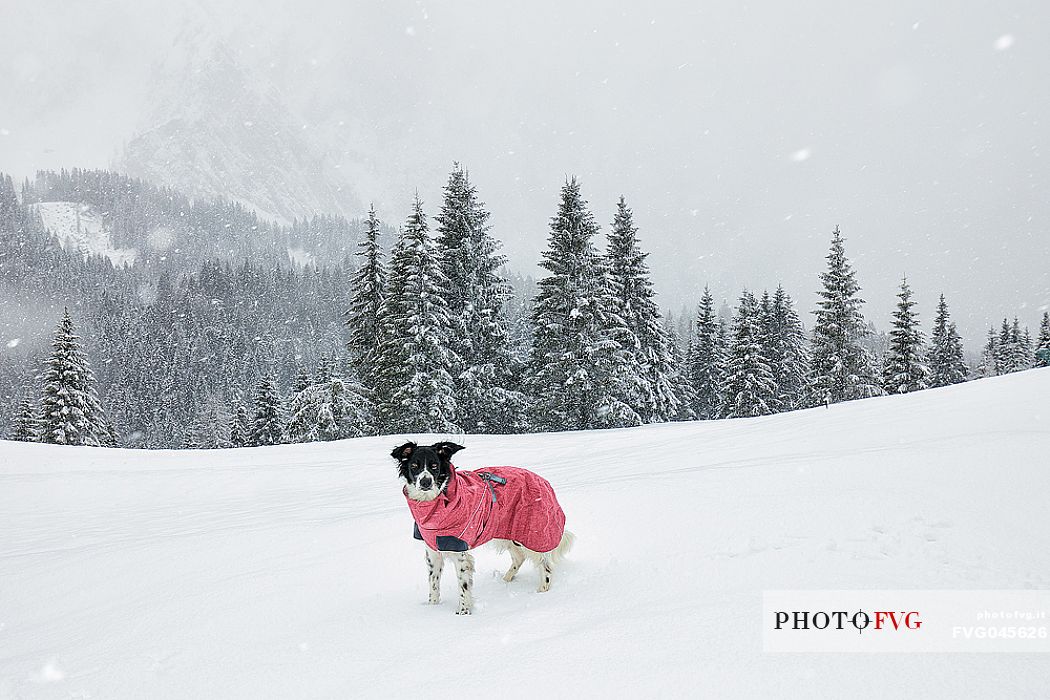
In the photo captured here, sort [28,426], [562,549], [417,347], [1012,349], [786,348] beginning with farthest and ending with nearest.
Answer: [1012,349], [786,348], [28,426], [417,347], [562,549]

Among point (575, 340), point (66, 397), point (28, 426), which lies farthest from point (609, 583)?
point (28, 426)

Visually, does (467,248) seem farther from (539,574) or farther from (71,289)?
(71,289)

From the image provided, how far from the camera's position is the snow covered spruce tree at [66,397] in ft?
116

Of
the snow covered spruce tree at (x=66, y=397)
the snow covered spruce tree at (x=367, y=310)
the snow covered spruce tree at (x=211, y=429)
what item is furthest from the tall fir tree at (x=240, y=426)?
the snow covered spruce tree at (x=367, y=310)

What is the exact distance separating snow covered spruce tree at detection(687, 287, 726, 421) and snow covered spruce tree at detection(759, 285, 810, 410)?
4.06 meters

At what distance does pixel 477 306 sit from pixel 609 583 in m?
26.9

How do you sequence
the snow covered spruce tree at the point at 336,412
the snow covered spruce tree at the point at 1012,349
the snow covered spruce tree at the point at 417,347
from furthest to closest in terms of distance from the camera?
the snow covered spruce tree at the point at 1012,349
the snow covered spruce tree at the point at 336,412
the snow covered spruce tree at the point at 417,347

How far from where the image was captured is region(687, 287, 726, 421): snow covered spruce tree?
48.0 m

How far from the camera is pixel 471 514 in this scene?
4.12 meters

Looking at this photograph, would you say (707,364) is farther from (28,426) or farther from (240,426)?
(28,426)

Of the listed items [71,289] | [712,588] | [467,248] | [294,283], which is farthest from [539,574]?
[71,289]

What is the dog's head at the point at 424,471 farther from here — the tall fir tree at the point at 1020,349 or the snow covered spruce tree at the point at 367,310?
the tall fir tree at the point at 1020,349

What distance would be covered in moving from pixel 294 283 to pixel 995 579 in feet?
596

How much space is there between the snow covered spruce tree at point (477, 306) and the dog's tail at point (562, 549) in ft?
81.3
